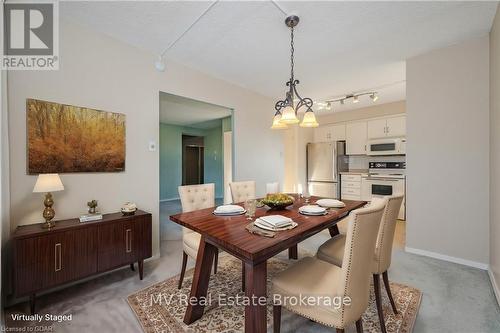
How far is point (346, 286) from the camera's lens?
3.53 ft

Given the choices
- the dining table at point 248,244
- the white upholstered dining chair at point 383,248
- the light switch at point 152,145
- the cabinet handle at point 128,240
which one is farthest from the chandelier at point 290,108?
the cabinet handle at point 128,240

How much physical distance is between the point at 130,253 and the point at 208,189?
1012 millimetres

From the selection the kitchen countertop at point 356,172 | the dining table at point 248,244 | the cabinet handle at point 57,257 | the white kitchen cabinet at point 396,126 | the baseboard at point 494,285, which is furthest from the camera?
the kitchen countertop at point 356,172

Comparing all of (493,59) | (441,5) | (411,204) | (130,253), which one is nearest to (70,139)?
(130,253)

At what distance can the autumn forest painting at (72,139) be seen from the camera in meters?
1.90

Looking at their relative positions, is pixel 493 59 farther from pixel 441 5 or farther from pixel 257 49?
pixel 257 49

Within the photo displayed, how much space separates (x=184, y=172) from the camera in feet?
23.6

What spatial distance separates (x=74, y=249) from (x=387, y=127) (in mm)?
5666

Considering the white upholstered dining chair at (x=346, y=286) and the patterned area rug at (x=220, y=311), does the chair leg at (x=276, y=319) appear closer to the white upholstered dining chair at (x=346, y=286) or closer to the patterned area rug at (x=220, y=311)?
the white upholstered dining chair at (x=346, y=286)

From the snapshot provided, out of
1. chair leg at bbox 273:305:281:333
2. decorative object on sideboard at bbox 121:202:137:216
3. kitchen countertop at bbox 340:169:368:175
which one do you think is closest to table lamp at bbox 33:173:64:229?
decorative object on sideboard at bbox 121:202:137:216

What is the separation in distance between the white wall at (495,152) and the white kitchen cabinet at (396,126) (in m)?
2.32

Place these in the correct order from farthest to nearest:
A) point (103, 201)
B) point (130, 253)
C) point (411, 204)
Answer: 1. point (411, 204)
2. point (103, 201)
3. point (130, 253)
